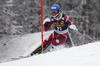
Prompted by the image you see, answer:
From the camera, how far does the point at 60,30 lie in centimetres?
659

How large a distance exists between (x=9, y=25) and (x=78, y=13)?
7.14 meters

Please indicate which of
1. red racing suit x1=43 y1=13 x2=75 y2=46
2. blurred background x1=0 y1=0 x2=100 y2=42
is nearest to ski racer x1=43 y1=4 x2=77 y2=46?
red racing suit x1=43 y1=13 x2=75 y2=46

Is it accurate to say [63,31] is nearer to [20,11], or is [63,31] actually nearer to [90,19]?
[20,11]

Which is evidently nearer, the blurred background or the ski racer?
the ski racer

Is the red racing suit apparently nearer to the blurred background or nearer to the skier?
the skier

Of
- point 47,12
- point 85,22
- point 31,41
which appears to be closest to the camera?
point 31,41

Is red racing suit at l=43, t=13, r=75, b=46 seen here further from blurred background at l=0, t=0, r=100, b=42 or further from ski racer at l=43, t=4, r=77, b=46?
blurred background at l=0, t=0, r=100, b=42

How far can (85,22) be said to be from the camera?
16.9m

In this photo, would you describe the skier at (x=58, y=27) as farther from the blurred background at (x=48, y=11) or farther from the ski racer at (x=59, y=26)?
the blurred background at (x=48, y=11)

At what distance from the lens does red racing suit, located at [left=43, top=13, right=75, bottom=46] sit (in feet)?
21.0

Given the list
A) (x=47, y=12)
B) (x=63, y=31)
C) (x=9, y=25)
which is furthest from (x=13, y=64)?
(x=47, y=12)

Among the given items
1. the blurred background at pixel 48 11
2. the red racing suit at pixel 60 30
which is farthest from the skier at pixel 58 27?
the blurred background at pixel 48 11

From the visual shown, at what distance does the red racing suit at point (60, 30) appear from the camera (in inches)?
252

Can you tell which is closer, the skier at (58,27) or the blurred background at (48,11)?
the skier at (58,27)
